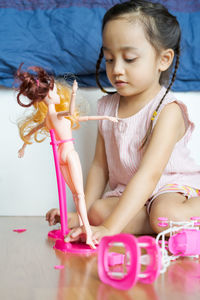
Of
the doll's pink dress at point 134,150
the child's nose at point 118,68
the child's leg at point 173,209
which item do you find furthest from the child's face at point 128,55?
the child's leg at point 173,209

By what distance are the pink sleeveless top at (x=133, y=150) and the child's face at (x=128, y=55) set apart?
0.35ft

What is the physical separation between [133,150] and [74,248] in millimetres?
408

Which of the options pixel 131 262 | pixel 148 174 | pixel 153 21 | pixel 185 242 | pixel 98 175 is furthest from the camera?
pixel 98 175

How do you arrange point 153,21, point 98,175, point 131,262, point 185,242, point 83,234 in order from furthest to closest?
point 98,175 → point 153,21 → point 83,234 → point 185,242 → point 131,262

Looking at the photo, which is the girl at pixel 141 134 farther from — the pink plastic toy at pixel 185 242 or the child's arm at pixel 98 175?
the pink plastic toy at pixel 185 242

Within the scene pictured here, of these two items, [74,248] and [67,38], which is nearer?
[74,248]

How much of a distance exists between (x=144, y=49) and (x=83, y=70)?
32 centimetres

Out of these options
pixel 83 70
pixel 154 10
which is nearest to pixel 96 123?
pixel 83 70

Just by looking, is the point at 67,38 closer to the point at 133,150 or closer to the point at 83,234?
the point at 133,150

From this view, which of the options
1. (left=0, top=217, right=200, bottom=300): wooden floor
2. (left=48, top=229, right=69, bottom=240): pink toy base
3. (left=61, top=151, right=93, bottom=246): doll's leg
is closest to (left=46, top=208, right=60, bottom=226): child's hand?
(left=48, top=229, right=69, bottom=240): pink toy base

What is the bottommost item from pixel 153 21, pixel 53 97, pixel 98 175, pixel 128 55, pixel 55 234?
pixel 55 234

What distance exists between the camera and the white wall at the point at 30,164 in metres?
1.51

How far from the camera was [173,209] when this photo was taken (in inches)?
45.4

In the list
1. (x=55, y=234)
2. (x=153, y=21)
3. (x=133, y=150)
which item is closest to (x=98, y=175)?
(x=133, y=150)
